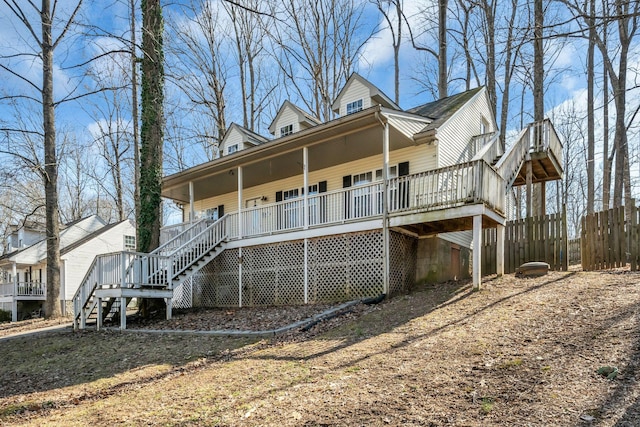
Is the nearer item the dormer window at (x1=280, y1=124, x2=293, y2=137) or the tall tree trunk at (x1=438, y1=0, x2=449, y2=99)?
the dormer window at (x1=280, y1=124, x2=293, y2=137)

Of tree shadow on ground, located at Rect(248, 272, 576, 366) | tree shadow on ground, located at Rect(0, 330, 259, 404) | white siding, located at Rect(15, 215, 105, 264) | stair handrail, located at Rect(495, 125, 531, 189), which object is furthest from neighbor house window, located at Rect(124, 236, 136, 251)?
stair handrail, located at Rect(495, 125, 531, 189)

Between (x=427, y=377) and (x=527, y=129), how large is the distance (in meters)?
11.5

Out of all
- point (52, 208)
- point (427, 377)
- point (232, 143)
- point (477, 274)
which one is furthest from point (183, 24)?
point (427, 377)

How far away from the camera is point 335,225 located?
11.8 m

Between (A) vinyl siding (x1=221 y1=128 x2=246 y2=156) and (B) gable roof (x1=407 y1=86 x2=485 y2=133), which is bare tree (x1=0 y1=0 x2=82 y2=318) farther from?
(B) gable roof (x1=407 y1=86 x2=485 y2=133)

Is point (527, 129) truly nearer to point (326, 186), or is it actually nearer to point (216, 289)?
point (326, 186)

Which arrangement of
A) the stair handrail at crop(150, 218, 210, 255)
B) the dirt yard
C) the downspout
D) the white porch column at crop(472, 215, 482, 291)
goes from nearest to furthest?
1. the dirt yard
2. the white porch column at crop(472, 215, 482, 291)
3. the downspout
4. the stair handrail at crop(150, 218, 210, 255)

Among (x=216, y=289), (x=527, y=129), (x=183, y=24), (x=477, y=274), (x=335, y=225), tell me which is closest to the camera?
(x=477, y=274)

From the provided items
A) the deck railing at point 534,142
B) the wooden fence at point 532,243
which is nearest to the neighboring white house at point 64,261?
the wooden fence at point 532,243

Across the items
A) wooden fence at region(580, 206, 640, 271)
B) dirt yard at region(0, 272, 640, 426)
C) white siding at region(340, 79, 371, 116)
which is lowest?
dirt yard at region(0, 272, 640, 426)

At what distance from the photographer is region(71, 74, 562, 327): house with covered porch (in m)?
10.7

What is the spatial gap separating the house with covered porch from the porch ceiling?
51 mm

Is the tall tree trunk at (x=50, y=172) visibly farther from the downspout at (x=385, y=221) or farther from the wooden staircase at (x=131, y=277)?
the downspout at (x=385, y=221)

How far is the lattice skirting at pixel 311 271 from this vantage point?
1134 centimetres
